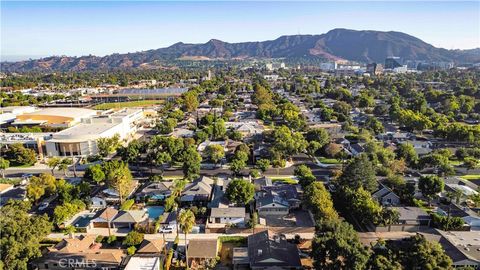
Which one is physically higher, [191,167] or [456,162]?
[191,167]

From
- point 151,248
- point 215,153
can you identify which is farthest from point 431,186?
point 151,248

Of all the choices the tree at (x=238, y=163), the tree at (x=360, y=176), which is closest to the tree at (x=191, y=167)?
the tree at (x=238, y=163)

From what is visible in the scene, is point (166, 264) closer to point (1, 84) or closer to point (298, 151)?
point (298, 151)

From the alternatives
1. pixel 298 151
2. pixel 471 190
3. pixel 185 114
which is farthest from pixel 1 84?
pixel 471 190

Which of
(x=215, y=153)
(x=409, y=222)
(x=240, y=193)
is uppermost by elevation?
(x=215, y=153)

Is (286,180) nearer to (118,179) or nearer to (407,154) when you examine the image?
(407,154)

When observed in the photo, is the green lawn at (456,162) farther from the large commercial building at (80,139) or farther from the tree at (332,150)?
the large commercial building at (80,139)
